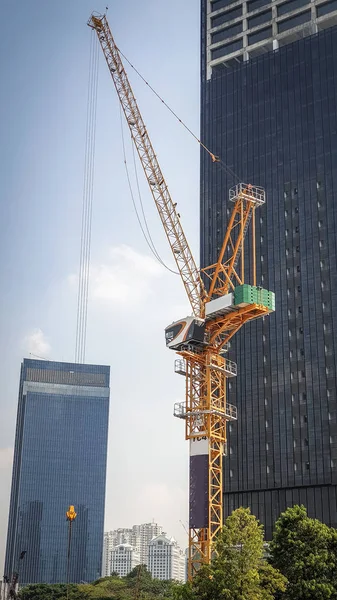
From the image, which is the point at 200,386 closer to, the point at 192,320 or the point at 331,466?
the point at 192,320

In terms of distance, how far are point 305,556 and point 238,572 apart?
10.8m

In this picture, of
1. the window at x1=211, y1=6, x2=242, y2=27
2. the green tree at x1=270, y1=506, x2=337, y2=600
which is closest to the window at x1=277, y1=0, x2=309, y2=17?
the window at x1=211, y1=6, x2=242, y2=27

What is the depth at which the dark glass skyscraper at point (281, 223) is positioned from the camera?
128 metres

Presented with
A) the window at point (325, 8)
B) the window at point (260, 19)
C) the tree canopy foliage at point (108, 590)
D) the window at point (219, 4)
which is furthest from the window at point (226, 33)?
the tree canopy foliage at point (108, 590)

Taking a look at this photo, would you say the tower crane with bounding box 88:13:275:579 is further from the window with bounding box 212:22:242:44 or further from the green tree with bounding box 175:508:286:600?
the window with bounding box 212:22:242:44

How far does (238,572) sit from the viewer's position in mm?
68125

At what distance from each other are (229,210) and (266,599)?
91708 mm

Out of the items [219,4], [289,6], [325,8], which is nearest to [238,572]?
[325,8]

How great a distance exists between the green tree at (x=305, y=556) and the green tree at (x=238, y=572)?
10.8 feet

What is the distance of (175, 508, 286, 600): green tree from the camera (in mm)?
67812

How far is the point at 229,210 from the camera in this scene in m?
150

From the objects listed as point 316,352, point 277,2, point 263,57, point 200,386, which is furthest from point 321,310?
point 277,2

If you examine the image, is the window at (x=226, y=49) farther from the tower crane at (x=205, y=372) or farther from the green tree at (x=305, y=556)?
the green tree at (x=305, y=556)

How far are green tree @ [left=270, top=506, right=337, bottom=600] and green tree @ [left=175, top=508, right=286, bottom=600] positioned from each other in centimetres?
329
